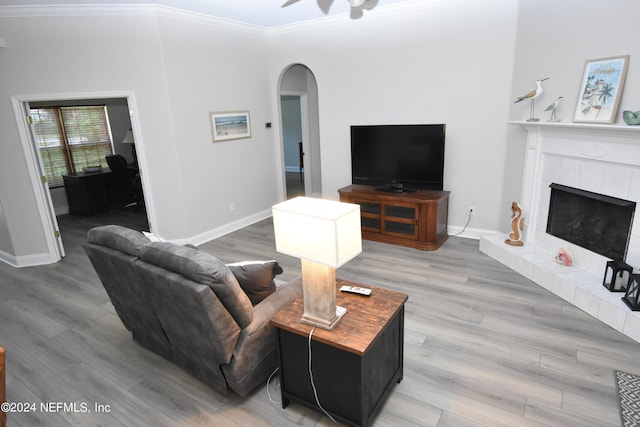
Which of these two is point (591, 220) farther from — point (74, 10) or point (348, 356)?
point (74, 10)

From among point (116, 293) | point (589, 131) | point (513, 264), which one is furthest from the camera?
point (513, 264)

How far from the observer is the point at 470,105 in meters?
4.53

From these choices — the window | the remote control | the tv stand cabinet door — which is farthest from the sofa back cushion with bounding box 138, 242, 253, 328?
the window

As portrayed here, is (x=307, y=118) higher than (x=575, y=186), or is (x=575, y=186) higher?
(x=307, y=118)

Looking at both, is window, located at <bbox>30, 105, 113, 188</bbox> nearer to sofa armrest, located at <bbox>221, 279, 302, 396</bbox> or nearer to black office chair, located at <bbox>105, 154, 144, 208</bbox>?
black office chair, located at <bbox>105, 154, 144, 208</bbox>

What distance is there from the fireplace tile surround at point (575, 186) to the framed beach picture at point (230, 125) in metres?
3.66

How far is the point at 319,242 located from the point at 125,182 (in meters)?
6.58

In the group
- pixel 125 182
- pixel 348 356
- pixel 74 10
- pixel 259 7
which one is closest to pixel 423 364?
pixel 348 356

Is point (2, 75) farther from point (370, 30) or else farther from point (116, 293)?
point (370, 30)

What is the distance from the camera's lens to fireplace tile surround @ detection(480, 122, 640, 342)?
2975 millimetres

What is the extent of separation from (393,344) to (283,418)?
2.59 ft

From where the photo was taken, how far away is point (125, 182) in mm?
7184

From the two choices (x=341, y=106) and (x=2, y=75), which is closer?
(x=2, y=75)

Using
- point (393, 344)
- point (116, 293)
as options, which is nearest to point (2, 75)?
point (116, 293)
